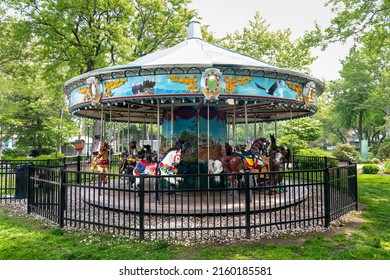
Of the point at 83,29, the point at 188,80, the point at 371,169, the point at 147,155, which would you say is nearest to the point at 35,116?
the point at 83,29

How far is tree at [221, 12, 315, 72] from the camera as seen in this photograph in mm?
28266

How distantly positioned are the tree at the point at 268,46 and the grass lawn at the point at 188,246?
2389cm

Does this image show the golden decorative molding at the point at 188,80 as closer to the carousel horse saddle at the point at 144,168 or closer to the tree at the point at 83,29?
the carousel horse saddle at the point at 144,168

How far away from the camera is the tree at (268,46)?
92.7 feet

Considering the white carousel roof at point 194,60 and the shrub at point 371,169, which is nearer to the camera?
the white carousel roof at point 194,60

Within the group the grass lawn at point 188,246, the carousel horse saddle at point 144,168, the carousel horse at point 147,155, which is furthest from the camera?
the carousel horse at point 147,155

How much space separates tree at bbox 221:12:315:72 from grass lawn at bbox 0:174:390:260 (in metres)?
23.9

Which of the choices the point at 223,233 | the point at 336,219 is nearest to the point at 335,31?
the point at 336,219

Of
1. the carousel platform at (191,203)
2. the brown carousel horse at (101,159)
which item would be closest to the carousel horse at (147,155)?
the brown carousel horse at (101,159)

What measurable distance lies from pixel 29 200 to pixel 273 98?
748 cm

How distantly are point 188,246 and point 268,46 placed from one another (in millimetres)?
26049

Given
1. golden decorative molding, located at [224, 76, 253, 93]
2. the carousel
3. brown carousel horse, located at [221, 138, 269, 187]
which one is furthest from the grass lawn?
golden decorative molding, located at [224, 76, 253, 93]
